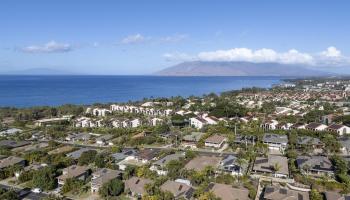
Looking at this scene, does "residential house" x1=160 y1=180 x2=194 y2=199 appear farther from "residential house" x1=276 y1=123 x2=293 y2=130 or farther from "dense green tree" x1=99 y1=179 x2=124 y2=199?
"residential house" x1=276 y1=123 x2=293 y2=130

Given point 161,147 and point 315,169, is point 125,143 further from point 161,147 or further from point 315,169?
point 315,169

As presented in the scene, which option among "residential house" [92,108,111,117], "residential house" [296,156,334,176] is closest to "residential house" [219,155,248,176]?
"residential house" [296,156,334,176]

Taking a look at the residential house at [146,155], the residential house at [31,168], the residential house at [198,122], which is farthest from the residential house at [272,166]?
the residential house at [31,168]

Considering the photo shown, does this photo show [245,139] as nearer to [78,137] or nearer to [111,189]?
[111,189]

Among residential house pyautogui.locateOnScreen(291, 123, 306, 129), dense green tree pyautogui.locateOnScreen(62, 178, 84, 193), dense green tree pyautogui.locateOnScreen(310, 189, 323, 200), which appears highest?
residential house pyautogui.locateOnScreen(291, 123, 306, 129)

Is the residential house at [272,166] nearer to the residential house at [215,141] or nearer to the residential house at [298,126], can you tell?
the residential house at [215,141]
